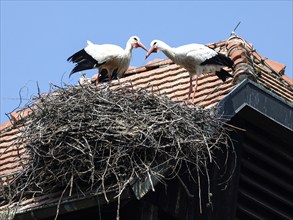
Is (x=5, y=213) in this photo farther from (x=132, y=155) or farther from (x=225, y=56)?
(x=225, y=56)

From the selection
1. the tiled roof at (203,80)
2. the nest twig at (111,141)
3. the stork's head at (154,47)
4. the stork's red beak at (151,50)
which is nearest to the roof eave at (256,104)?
the nest twig at (111,141)

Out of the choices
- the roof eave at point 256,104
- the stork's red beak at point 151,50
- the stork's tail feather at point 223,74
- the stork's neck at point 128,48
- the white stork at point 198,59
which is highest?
the stork's neck at point 128,48

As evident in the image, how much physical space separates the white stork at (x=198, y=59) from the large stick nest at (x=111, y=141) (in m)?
1.37

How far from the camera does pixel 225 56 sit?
1081cm

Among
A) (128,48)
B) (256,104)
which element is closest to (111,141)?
(256,104)

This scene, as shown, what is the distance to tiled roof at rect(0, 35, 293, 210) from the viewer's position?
34.1ft

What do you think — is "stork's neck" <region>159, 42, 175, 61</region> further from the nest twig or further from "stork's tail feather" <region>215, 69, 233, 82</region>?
the nest twig

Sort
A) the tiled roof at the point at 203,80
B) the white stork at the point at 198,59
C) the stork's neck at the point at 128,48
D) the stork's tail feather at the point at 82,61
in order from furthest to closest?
the stork's neck at the point at 128,48
the stork's tail feather at the point at 82,61
the white stork at the point at 198,59
the tiled roof at the point at 203,80

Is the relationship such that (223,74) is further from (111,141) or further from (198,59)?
(111,141)

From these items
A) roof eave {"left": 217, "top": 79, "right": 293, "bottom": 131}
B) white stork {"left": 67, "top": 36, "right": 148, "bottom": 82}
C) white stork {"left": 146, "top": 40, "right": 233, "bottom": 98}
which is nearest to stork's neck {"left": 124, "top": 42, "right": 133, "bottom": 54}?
white stork {"left": 67, "top": 36, "right": 148, "bottom": 82}

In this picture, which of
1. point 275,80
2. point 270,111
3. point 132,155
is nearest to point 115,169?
point 132,155

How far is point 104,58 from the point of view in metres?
12.1

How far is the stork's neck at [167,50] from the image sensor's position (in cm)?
1155

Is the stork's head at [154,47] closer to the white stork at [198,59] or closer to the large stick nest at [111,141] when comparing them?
the white stork at [198,59]
